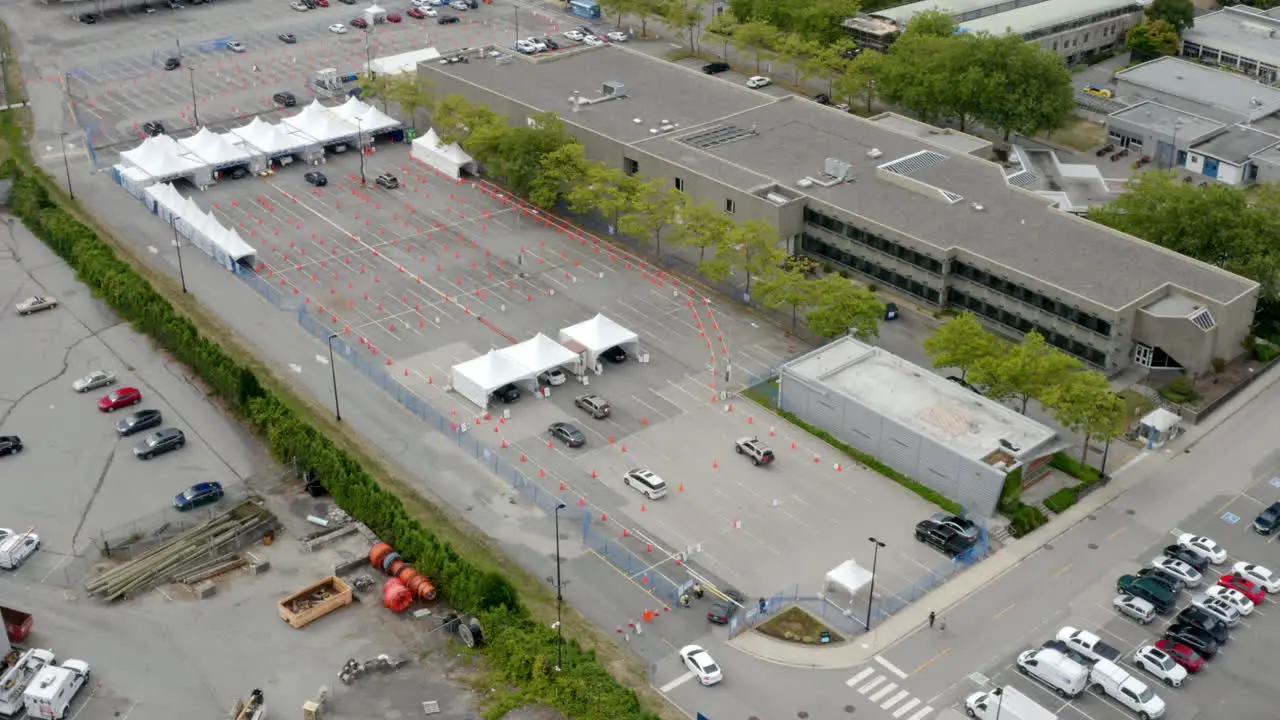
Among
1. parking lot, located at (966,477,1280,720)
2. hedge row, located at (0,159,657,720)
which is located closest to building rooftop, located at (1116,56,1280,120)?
parking lot, located at (966,477,1280,720)

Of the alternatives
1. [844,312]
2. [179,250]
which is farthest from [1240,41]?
[179,250]

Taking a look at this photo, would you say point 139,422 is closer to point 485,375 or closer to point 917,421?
point 485,375

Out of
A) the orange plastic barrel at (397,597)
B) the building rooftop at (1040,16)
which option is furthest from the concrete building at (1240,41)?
the orange plastic barrel at (397,597)

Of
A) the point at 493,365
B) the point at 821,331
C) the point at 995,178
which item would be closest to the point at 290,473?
the point at 493,365

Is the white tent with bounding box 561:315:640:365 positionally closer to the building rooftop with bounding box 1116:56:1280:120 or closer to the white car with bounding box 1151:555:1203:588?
the white car with bounding box 1151:555:1203:588

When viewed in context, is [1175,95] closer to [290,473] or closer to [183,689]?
[290,473]

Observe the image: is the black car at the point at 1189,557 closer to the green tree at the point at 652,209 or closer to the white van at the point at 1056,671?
the white van at the point at 1056,671

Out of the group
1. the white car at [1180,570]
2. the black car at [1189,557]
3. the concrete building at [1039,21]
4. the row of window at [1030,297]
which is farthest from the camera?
the concrete building at [1039,21]
